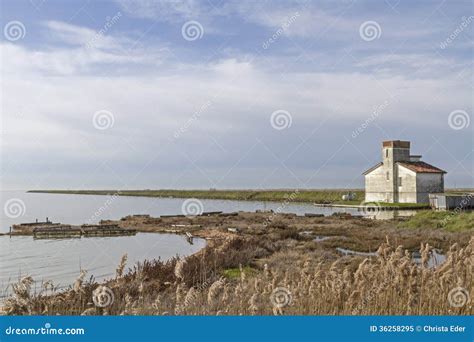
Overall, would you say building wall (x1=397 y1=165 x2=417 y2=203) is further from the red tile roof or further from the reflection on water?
the reflection on water

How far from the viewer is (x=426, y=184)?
53500 millimetres

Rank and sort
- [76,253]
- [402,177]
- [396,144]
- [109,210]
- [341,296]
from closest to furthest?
[341,296] < [76,253] < [402,177] < [396,144] < [109,210]

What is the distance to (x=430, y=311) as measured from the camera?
6539 millimetres

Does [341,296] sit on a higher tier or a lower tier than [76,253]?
lower

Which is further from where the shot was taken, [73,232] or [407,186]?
[407,186]

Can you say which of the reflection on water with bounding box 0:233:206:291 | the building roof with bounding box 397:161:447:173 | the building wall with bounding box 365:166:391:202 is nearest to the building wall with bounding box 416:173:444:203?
the building roof with bounding box 397:161:447:173

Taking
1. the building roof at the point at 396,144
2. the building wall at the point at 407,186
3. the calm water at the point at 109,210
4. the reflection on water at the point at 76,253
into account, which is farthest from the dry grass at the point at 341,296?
the building roof at the point at 396,144

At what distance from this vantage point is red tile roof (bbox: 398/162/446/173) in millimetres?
53281

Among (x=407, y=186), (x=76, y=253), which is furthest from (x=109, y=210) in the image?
(x=76, y=253)

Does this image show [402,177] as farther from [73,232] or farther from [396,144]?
[73,232]

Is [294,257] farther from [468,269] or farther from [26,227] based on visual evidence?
[26,227]

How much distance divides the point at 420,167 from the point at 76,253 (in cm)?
4000

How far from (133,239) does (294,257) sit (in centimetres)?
1605

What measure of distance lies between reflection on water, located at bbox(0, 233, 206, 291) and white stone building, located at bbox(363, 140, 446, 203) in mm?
29172
